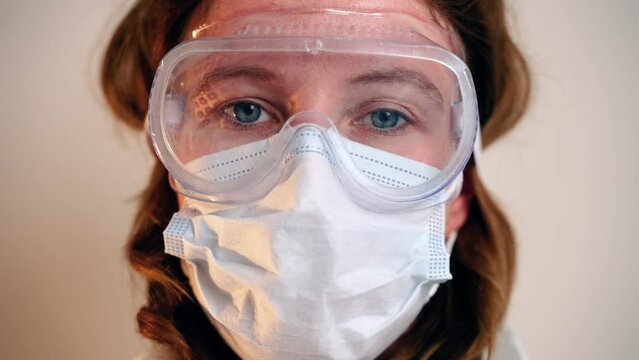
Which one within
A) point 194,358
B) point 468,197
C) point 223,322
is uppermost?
point 223,322

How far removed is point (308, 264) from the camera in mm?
938

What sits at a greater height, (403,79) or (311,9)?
(311,9)

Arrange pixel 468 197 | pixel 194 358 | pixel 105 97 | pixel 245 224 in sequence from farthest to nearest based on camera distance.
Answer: pixel 105 97, pixel 468 197, pixel 194 358, pixel 245 224

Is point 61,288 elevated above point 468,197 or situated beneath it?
situated beneath

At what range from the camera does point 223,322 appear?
3.41 feet

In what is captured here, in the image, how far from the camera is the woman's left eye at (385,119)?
1.08 meters

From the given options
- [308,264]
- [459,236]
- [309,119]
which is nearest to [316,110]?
[309,119]

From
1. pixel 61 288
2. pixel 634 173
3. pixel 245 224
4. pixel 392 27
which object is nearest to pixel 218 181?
pixel 245 224

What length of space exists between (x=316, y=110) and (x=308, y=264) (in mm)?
270

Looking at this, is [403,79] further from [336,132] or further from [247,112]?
[247,112]

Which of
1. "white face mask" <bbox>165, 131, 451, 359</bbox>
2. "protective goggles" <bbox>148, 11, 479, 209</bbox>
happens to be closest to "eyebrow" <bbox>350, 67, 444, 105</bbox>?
"protective goggles" <bbox>148, 11, 479, 209</bbox>

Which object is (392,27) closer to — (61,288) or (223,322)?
(223,322)

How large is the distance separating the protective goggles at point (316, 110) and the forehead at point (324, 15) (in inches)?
0.5

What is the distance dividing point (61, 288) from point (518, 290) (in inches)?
51.6
